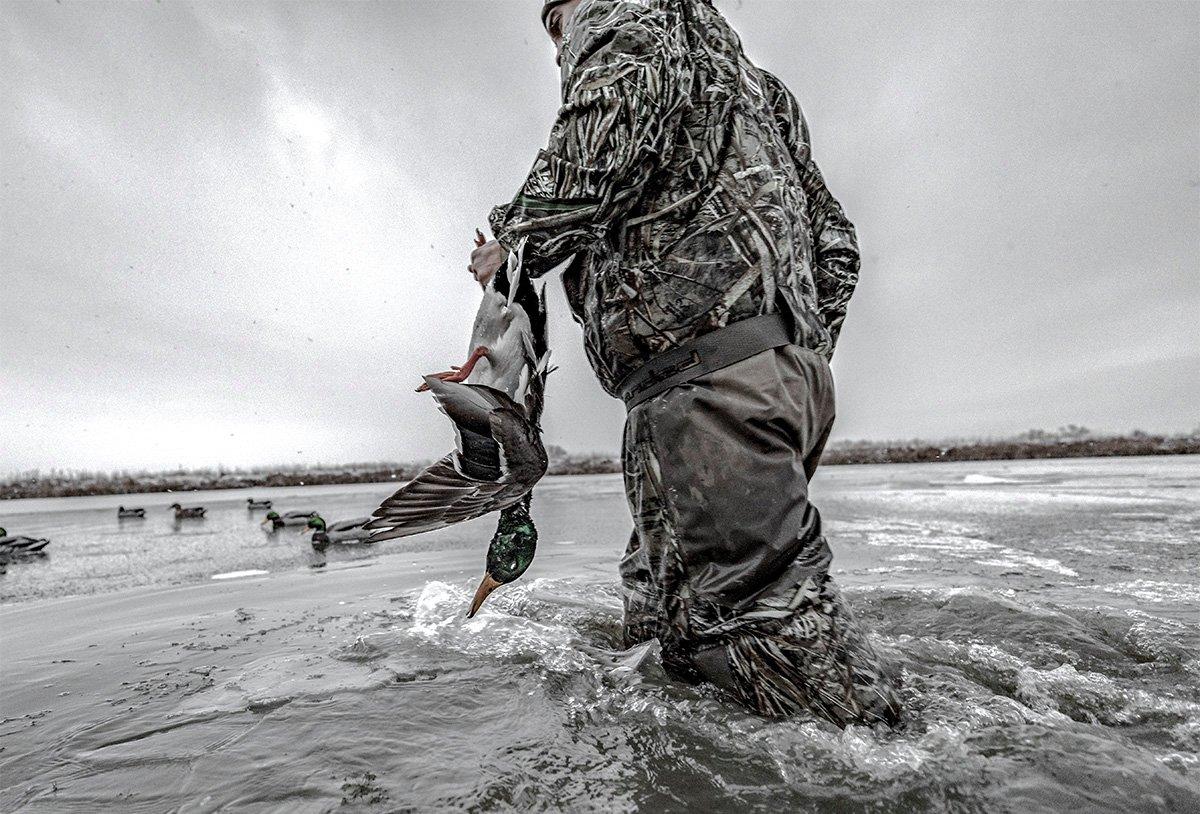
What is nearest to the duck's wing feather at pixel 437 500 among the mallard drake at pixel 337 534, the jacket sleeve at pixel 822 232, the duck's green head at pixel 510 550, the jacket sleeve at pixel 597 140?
the duck's green head at pixel 510 550

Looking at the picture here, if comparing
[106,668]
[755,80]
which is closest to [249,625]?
[106,668]

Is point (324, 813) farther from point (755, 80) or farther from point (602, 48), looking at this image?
point (755, 80)

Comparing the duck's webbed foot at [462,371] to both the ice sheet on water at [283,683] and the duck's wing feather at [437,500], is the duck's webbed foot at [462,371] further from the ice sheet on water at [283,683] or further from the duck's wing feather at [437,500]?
the ice sheet on water at [283,683]

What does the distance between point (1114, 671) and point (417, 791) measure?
2.63 meters

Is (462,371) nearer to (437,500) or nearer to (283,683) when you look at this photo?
(437,500)

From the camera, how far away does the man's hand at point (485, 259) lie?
216 centimetres

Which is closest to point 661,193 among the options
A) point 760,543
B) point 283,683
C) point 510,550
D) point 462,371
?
point 462,371

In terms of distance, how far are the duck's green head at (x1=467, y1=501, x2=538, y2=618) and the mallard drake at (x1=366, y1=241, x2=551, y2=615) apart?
220 millimetres

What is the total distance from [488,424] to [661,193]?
101cm

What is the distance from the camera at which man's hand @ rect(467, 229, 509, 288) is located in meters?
2.16

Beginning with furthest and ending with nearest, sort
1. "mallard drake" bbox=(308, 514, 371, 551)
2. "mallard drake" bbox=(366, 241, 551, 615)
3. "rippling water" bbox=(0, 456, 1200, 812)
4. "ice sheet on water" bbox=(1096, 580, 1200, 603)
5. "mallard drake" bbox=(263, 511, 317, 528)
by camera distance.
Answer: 1. "mallard drake" bbox=(263, 511, 317, 528)
2. "mallard drake" bbox=(308, 514, 371, 551)
3. "ice sheet on water" bbox=(1096, 580, 1200, 603)
4. "mallard drake" bbox=(366, 241, 551, 615)
5. "rippling water" bbox=(0, 456, 1200, 812)

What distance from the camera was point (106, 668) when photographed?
9.75 feet

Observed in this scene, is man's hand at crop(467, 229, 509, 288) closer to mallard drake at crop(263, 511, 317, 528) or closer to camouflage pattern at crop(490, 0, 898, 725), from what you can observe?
camouflage pattern at crop(490, 0, 898, 725)

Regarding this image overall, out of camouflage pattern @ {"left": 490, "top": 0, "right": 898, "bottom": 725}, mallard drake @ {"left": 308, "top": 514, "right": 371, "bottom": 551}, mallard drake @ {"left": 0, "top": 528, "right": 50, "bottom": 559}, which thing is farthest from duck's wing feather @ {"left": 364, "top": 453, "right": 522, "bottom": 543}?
mallard drake @ {"left": 0, "top": 528, "right": 50, "bottom": 559}
